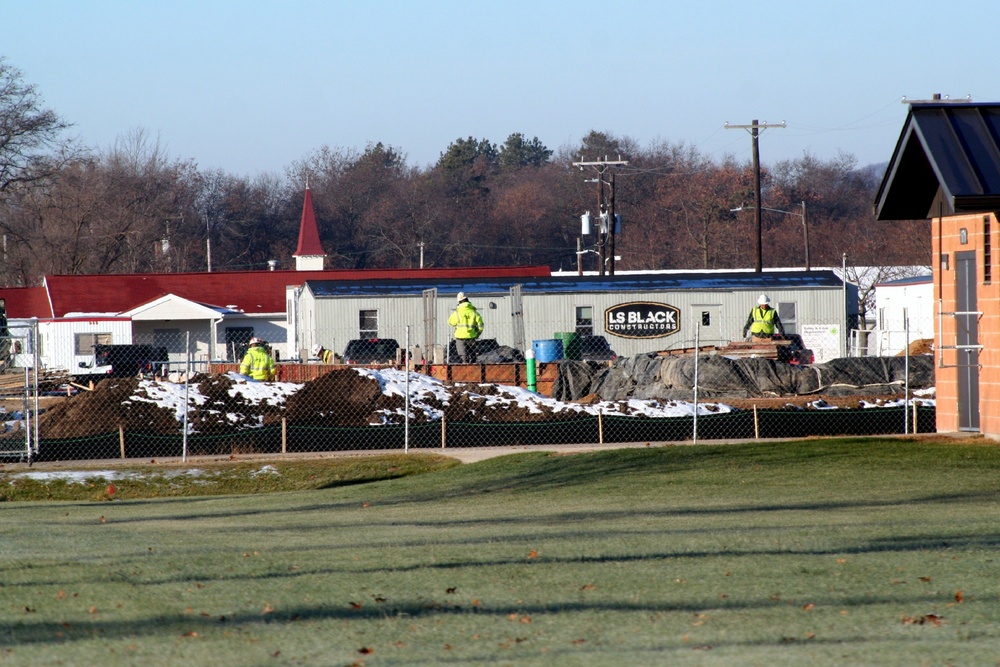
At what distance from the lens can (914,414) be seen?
18297mm

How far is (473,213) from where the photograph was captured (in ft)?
316

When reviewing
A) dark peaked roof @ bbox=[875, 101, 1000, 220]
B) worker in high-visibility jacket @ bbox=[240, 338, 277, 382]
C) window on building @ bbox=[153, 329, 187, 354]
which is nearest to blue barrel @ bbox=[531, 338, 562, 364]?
worker in high-visibility jacket @ bbox=[240, 338, 277, 382]

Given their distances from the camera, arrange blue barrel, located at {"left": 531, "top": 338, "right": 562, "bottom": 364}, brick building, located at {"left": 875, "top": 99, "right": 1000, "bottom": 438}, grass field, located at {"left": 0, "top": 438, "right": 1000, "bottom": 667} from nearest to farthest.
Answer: grass field, located at {"left": 0, "top": 438, "right": 1000, "bottom": 667} < brick building, located at {"left": 875, "top": 99, "right": 1000, "bottom": 438} < blue barrel, located at {"left": 531, "top": 338, "right": 562, "bottom": 364}

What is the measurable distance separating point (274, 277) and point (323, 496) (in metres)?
39.1

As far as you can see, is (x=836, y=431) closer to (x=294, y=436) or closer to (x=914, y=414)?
(x=914, y=414)

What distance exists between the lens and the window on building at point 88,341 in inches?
1642

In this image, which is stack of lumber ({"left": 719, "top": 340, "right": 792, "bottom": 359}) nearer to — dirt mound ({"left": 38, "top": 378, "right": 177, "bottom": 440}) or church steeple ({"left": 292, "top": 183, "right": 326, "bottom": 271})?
dirt mound ({"left": 38, "top": 378, "right": 177, "bottom": 440})

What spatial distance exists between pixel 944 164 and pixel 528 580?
34.3 ft

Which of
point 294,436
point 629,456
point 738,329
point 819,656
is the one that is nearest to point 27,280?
point 738,329

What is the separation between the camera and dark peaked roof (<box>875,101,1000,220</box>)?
14734 mm

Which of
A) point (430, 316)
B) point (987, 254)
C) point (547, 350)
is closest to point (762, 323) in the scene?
point (547, 350)

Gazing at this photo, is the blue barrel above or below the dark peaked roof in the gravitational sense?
below

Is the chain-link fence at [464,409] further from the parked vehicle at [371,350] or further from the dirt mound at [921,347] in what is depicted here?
the parked vehicle at [371,350]

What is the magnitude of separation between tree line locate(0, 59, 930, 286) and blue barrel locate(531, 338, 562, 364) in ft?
146
